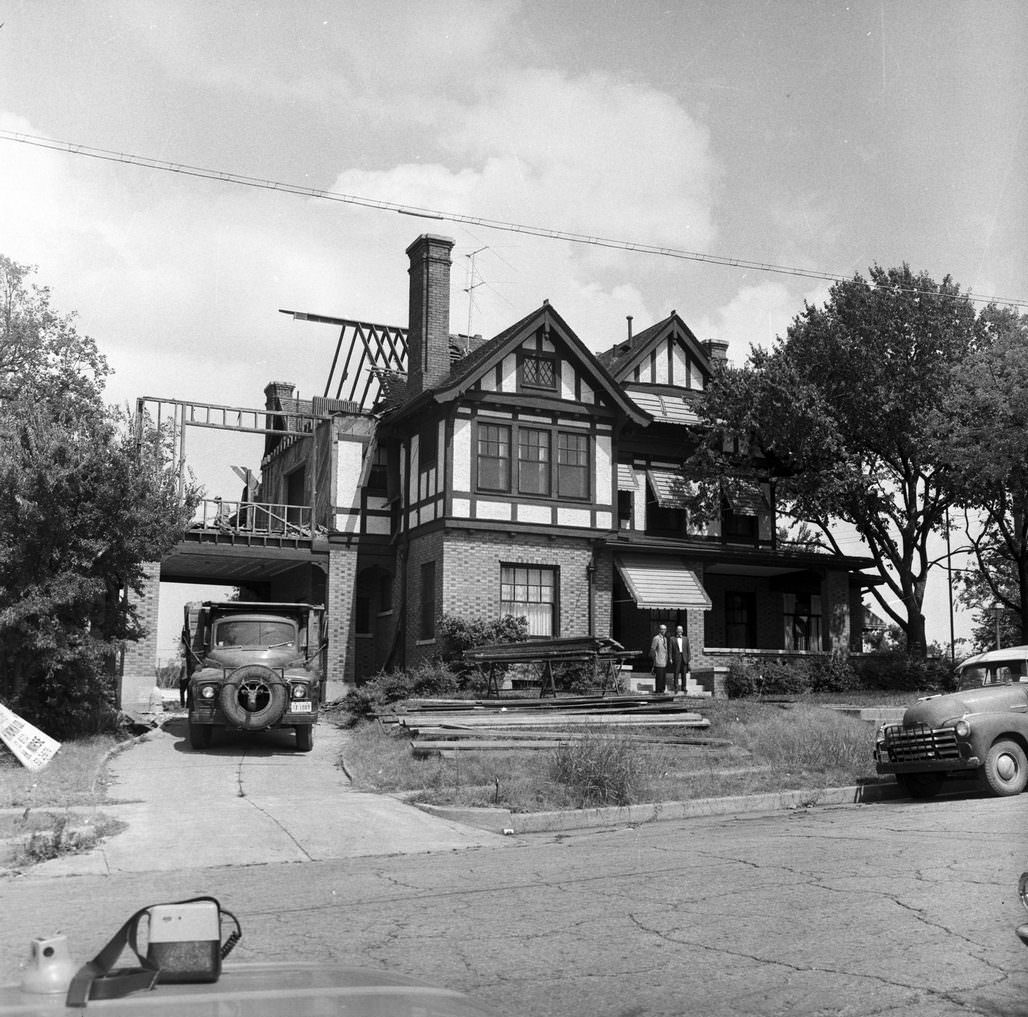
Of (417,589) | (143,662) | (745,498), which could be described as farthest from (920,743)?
(143,662)

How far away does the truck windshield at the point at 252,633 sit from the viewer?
67.0ft

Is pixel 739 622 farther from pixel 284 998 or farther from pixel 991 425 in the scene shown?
pixel 284 998

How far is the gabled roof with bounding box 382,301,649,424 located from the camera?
2875cm

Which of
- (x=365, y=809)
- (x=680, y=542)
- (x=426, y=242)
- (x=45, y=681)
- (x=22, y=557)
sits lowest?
(x=365, y=809)

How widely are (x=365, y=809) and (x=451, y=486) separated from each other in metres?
15.8

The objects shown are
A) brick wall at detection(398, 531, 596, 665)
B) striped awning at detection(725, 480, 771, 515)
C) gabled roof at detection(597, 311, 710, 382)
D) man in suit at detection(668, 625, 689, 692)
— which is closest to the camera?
man in suit at detection(668, 625, 689, 692)

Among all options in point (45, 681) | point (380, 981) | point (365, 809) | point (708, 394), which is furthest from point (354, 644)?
point (380, 981)

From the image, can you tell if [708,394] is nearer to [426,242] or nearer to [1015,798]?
[426,242]

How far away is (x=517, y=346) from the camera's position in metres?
29.8

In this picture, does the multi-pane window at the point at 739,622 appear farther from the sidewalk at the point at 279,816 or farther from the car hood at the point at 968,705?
the car hood at the point at 968,705

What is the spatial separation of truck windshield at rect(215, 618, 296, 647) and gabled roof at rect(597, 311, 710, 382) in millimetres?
14826

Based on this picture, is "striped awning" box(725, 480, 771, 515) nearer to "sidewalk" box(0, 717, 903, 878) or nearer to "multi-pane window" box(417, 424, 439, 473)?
"multi-pane window" box(417, 424, 439, 473)

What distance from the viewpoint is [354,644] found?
31438 millimetres

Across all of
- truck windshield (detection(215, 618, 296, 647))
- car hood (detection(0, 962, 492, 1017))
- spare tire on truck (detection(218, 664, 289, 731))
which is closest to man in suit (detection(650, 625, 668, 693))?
truck windshield (detection(215, 618, 296, 647))
